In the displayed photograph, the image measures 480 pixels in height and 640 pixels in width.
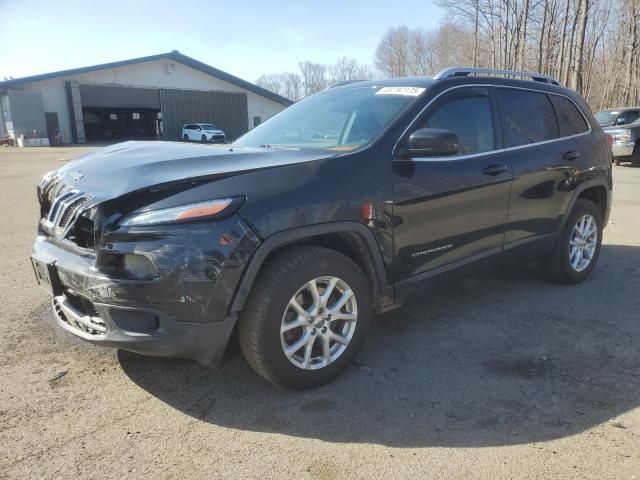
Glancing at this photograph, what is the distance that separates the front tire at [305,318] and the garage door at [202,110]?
3970cm

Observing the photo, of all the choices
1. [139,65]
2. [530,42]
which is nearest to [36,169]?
[139,65]

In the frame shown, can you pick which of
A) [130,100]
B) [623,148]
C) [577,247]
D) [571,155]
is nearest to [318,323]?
[571,155]

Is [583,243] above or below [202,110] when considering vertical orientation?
below

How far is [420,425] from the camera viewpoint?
2670mm

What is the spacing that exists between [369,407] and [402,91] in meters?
2.17

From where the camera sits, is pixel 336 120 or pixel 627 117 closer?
pixel 336 120

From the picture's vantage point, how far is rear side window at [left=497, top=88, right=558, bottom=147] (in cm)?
406

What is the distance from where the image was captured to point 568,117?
4.72 metres

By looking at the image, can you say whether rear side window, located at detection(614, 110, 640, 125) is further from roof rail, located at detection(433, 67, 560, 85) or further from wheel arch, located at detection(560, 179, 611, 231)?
roof rail, located at detection(433, 67, 560, 85)

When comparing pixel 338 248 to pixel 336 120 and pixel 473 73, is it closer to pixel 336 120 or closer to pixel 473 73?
pixel 336 120

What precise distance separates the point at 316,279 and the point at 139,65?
40203 millimetres

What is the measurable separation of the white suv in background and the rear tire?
33.7 metres

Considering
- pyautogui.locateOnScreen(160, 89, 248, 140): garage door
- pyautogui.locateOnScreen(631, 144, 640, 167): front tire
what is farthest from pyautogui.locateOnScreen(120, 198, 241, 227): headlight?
pyautogui.locateOnScreen(160, 89, 248, 140): garage door

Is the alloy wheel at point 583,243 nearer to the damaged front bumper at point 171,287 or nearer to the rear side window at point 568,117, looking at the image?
the rear side window at point 568,117
